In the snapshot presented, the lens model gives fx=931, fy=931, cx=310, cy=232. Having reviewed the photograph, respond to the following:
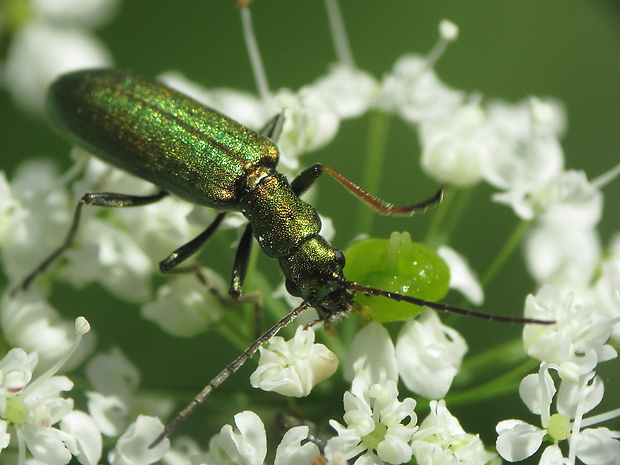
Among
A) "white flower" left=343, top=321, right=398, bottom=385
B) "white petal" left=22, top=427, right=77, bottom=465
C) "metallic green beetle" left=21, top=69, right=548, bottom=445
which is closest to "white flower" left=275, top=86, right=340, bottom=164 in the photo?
"metallic green beetle" left=21, top=69, right=548, bottom=445

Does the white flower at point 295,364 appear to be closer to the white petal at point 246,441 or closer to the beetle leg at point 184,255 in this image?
the white petal at point 246,441

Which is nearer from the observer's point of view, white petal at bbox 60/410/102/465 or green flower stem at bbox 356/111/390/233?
white petal at bbox 60/410/102/465

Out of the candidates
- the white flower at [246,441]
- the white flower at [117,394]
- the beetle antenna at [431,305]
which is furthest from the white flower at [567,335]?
the white flower at [117,394]

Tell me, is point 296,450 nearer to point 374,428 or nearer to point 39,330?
point 374,428

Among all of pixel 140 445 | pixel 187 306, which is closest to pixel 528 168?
pixel 187 306

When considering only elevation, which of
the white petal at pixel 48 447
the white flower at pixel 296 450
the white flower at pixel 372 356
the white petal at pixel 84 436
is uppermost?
the white flower at pixel 372 356

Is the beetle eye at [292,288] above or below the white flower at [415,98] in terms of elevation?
below

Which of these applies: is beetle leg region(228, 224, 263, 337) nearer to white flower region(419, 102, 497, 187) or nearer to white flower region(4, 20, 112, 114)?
white flower region(419, 102, 497, 187)
